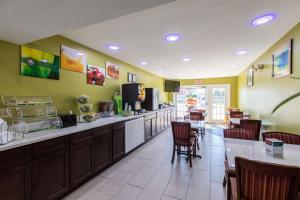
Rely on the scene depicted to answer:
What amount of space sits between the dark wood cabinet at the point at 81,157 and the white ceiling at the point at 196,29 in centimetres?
167

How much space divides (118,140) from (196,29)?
2484 mm

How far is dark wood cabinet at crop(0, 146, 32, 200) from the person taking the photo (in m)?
1.45

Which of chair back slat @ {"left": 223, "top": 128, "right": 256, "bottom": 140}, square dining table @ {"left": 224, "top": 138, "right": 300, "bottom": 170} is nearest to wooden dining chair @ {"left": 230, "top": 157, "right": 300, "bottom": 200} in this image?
square dining table @ {"left": 224, "top": 138, "right": 300, "bottom": 170}

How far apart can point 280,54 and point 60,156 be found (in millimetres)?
3954

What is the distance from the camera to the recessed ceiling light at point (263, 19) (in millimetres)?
2020

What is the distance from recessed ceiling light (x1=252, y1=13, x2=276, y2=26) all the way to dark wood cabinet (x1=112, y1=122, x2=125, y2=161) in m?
2.83

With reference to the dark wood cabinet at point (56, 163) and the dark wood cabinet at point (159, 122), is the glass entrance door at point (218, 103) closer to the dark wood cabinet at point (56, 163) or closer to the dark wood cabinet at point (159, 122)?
the dark wood cabinet at point (159, 122)

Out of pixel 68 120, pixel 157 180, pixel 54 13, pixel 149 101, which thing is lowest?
pixel 157 180

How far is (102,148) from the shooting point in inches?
107

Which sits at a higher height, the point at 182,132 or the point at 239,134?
the point at 239,134

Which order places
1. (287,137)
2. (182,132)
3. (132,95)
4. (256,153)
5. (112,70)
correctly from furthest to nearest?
(132,95)
(112,70)
(182,132)
(287,137)
(256,153)

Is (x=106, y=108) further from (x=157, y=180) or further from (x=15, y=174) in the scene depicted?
(x=15, y=174)

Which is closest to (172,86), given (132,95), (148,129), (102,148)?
(148,129)

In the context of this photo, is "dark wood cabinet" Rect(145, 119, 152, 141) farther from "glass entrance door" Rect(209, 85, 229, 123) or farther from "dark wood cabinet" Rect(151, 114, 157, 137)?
"glass entrance door" Rect(209, 85, 229, 123)
